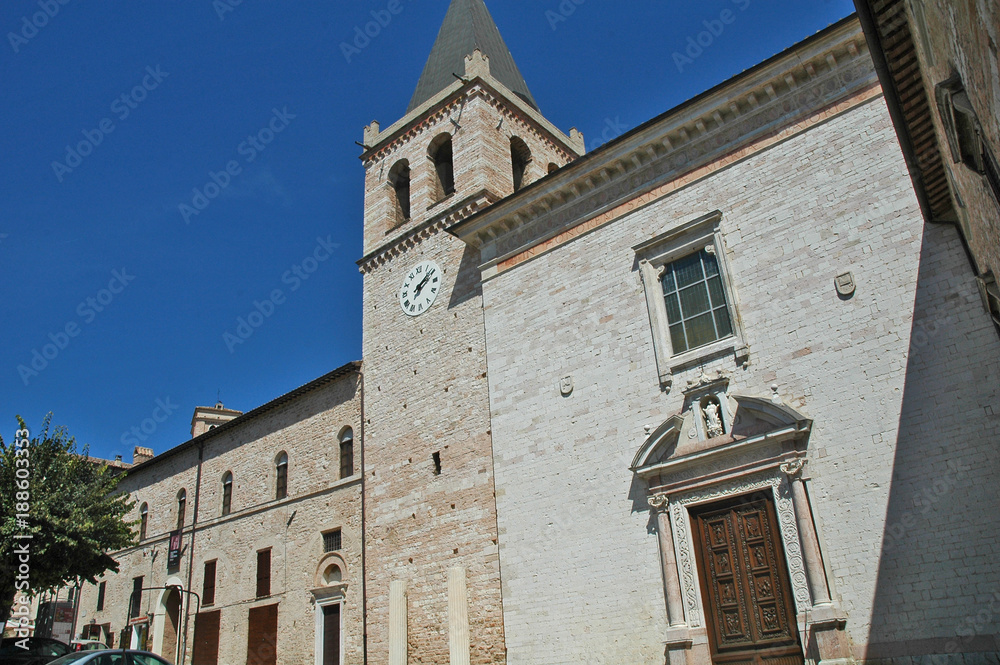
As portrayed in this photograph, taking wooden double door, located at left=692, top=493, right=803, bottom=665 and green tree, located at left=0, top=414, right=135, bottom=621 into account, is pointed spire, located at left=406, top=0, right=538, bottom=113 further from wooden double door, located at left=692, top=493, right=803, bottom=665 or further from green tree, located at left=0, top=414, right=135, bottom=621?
wooden double door, located at left=692, top=493, right=803, bottom=665

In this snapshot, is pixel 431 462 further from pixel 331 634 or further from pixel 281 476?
pixel 281 476

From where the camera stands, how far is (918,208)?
36.4ft

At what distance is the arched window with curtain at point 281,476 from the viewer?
21.7m

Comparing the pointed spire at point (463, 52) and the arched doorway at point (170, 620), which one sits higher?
the pointed spire at point (463, 52)

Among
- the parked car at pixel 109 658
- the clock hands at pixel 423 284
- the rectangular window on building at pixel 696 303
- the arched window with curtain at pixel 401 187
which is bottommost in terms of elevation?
the parked car at pixel 109 658

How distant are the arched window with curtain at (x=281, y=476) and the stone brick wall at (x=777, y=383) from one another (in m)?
9.16

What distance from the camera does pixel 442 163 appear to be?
70.1 ft

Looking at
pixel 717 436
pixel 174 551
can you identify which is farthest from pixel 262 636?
pixel 717 436

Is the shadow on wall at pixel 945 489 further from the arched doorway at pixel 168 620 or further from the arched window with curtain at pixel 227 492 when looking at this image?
the arched doorway at pixel 168 620

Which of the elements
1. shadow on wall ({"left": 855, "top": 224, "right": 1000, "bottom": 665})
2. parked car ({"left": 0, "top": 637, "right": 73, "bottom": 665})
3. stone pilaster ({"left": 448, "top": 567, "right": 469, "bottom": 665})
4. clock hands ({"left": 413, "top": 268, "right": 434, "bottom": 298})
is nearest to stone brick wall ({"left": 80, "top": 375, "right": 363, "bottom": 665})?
clock hands ({"left": 413, "top": 268, "right": 434, "bottom": 298})

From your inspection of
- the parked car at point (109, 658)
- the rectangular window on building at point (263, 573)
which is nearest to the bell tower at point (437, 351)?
the rectangular window on building at point (263, 573)

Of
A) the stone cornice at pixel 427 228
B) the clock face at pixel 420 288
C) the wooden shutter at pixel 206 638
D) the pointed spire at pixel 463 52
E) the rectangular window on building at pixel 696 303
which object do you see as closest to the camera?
the rectangular window on building at pixel 696 303

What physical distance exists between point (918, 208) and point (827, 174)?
157cm

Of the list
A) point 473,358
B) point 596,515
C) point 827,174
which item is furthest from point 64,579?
point 827,174
